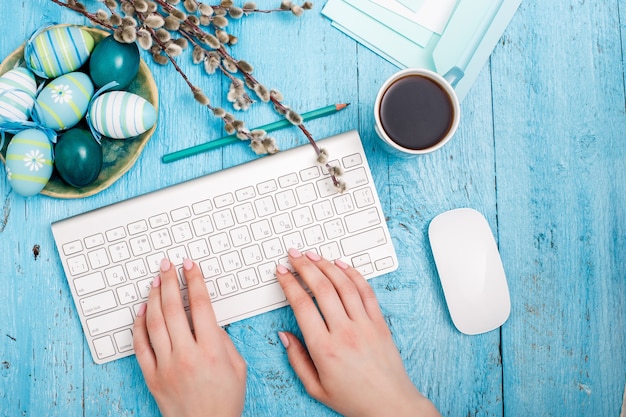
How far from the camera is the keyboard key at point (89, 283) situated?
641 mm

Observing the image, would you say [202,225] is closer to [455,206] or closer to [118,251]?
[118,251]

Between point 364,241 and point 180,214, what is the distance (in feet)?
0.80

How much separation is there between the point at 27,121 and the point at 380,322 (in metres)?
0.51

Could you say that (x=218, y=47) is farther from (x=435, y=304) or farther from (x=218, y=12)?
(x=435, y=304)

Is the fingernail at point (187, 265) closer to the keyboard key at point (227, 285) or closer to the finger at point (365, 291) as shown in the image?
the keyboard key at point (227, 285)

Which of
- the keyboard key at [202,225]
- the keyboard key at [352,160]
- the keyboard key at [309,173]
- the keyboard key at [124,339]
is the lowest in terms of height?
the keyboard key at [124,339]

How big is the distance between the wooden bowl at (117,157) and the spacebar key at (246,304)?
0.21 meters

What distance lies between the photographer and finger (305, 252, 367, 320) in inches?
25.4

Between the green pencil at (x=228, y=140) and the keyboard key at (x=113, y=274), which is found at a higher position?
the green pencil at (x=228, y=140)

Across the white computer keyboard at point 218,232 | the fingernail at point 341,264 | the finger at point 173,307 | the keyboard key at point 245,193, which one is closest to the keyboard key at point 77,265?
the white computer keyboard at point 218,232

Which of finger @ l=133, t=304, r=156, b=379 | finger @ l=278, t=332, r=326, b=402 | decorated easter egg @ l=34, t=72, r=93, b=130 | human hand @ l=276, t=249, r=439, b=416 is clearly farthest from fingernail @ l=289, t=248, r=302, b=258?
decorated easter egg @ l=34, t=72, r=93, b=130

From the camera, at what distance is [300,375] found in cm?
65

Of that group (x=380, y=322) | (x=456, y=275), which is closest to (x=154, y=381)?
(x=380, y=322)

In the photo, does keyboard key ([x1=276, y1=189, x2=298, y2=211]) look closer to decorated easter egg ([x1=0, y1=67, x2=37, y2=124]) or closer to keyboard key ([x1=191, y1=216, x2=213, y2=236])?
keyboard key ([x1=191, y1=216, x2=213, y2=236])
